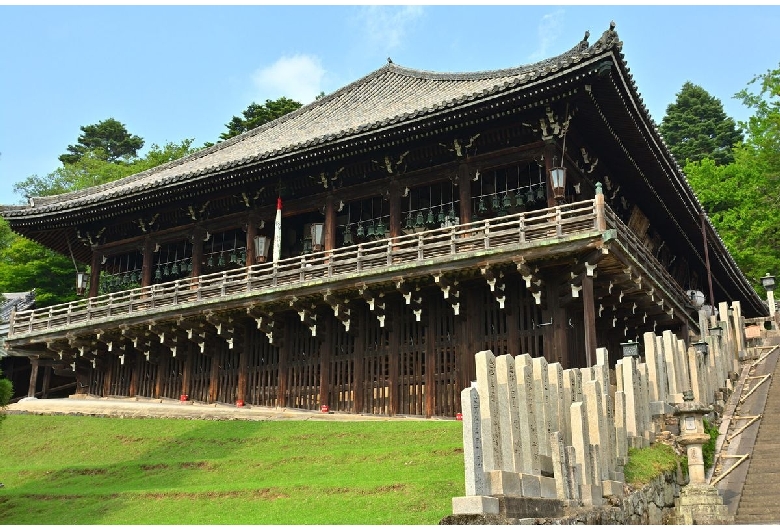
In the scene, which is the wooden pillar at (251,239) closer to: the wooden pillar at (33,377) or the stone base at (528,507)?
the wooden pillar at (33,377)

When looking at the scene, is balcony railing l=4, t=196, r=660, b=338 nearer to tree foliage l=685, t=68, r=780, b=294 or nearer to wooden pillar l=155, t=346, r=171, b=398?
wooden pillar l=155, t=346, r=171, b=398

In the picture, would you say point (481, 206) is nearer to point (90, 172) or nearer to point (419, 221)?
point (419, 221)

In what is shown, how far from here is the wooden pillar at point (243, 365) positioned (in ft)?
84.4

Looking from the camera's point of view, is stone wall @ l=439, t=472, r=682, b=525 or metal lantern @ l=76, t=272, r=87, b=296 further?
metal lantern @ l=76, t=272, r=87, b=296

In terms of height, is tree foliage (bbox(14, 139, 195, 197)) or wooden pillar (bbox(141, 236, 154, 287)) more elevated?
tree foliage (bbox(14, 139, 195, 197))

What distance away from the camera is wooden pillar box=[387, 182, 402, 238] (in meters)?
24.3

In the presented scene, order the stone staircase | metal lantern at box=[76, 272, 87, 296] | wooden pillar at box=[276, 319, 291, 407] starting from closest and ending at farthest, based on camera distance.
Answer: the stone staircase < wooden pillar at box=[276, 319, 291, 407] < metal lantern at box=[76, 272, 87, 296]

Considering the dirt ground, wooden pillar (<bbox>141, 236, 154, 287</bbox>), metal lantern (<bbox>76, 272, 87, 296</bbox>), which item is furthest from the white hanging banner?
metal lantern (<bbox>76, 272, 87, 296</bbox>)

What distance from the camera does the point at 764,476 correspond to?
45.3 feet

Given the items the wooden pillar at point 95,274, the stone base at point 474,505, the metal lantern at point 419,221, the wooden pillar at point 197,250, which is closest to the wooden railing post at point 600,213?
the metal lantern at point 419,221

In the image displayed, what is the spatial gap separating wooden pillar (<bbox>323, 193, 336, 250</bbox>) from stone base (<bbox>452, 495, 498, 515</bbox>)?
1782cm

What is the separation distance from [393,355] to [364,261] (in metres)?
2.93

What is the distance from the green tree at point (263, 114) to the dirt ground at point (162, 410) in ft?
98.9

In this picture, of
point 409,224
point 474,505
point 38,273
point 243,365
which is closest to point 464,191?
point 409,224
